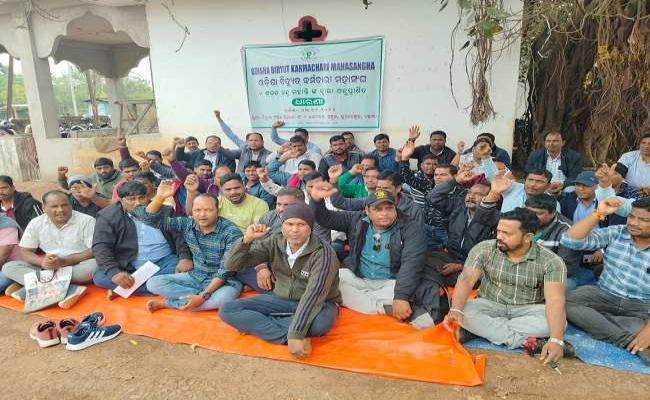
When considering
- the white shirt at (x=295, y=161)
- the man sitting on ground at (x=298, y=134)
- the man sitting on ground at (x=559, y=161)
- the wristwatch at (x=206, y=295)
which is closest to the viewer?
the wristwatch at (x=206, y=295)

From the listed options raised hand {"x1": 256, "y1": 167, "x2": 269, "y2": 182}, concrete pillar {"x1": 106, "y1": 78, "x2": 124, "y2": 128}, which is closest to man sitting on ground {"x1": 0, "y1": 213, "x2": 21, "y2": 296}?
raised hand {"x1": 256, "y1": 167, "x2": 269, "y2": 182}

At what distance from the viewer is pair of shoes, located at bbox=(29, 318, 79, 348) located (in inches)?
120

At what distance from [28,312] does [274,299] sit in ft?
7.38

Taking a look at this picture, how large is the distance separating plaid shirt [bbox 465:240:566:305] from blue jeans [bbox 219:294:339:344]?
3.65ft

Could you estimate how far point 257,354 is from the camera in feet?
9.43

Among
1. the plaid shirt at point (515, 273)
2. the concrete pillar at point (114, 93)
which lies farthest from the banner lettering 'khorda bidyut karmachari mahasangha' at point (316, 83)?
the concrete pillar at point (114, 93)

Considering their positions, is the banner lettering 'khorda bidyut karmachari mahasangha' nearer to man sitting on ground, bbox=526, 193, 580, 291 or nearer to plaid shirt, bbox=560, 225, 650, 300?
man sitting on ground, bbox=526, 193, 580, 291

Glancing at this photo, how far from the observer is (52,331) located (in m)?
3.09

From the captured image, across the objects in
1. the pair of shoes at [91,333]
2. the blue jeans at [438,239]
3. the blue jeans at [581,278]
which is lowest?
the pair of shoes at [91,333]

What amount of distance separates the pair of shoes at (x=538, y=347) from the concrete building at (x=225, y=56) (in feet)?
11.9

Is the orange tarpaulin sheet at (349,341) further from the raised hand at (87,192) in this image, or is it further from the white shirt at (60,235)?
the raised hand at (87,192)

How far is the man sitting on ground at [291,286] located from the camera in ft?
9.16

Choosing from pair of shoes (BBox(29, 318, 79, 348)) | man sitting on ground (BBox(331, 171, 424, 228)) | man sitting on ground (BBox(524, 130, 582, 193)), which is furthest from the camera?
man sitting on ground (BBox(524, 130, 582, 193))

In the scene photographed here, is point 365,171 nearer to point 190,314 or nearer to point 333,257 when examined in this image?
point 333,257
